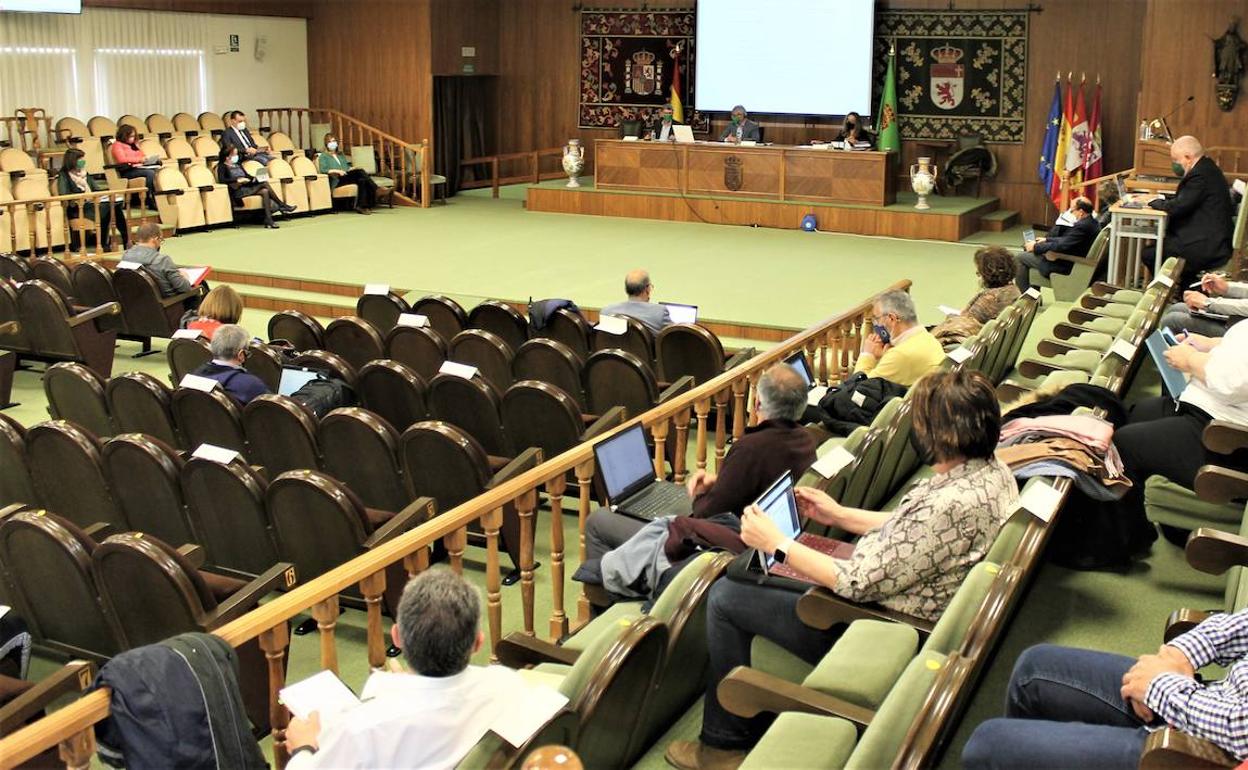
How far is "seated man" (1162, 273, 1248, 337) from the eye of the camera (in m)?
5.33

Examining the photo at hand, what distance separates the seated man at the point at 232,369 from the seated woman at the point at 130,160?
7857mm

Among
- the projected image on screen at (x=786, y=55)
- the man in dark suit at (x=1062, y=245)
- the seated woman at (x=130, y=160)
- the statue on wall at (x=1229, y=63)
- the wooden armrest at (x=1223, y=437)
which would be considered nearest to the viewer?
the wooden armrest at (x=1223, y=437)

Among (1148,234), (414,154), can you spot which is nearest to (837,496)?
(1148,234)

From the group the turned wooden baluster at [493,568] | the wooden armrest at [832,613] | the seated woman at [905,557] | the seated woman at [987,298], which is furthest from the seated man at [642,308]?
the wooden armrest at [832,613]

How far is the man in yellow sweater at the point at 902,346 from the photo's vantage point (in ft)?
17.2

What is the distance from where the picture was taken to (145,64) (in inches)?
567

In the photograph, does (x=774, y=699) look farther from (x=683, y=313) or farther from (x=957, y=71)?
(x=957, y=71)

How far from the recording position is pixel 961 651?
246 cm

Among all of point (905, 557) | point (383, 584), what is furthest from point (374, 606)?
point (905, 557)

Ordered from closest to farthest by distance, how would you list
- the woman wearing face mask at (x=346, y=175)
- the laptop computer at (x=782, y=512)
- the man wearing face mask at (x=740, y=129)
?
the laptop computer at (x=782, y=512), the man wearing face mask at (x=740, y=129), the woman wearing face mask at (x=346, y=175)

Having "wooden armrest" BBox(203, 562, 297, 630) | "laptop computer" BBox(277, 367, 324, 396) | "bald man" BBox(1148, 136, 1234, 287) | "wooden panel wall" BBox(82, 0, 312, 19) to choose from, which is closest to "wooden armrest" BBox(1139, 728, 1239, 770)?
"wooden armrest" BBox(203, 562, 297, 630)

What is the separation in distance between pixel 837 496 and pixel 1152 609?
2.88ft

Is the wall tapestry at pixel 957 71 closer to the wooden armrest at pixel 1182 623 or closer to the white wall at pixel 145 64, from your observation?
the white wall at pixel 145 64

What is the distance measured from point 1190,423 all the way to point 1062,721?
5.50 ft
